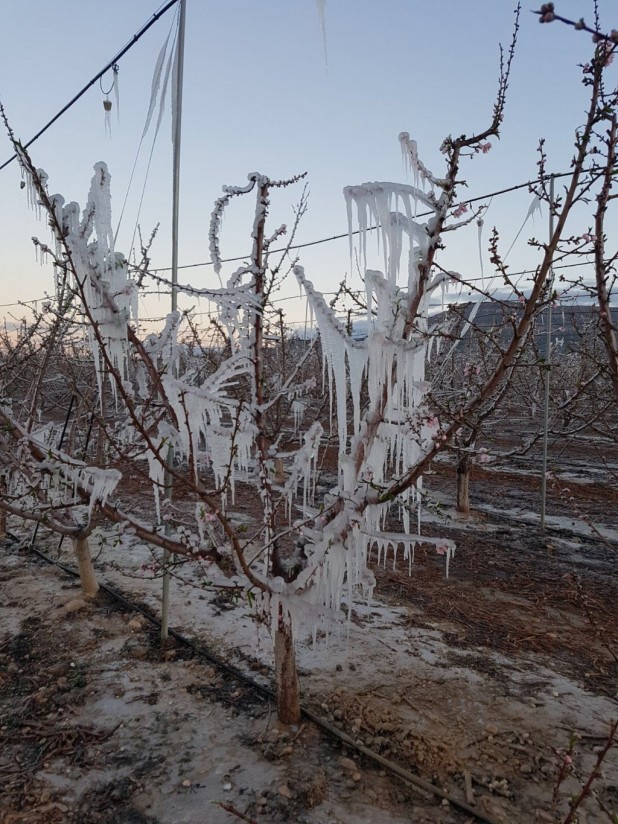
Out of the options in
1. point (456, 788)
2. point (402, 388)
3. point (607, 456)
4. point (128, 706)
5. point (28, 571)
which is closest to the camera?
point (402, 388)

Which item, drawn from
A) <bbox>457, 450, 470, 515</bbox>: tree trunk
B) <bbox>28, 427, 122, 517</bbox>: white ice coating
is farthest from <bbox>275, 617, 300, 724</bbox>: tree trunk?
<bbox>457, 450, 470, 515</bbox>: tree trunk

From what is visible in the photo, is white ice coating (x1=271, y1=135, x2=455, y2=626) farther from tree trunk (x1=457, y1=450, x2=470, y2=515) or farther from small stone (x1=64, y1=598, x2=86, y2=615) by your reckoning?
tree trunk (x1=457, y1=450, x2=470, y2=515)

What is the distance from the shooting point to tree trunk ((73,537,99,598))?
4.32 meters

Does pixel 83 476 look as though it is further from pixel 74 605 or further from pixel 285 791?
pixel 74 605

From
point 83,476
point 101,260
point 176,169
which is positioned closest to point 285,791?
point 83,476

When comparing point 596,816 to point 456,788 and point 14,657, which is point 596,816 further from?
point 14,657

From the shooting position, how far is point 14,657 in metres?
3.64

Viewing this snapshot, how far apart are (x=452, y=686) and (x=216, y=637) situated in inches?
66.4

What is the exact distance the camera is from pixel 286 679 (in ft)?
9.30

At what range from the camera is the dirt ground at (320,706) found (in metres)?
2.38

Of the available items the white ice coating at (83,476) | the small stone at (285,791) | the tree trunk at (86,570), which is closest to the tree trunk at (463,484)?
the tree trunk at (86,570)

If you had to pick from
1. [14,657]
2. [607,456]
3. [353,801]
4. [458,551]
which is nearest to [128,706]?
[14,657]

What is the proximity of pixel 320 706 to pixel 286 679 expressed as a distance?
0.39 meters

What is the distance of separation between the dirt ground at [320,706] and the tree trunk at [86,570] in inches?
4.1
